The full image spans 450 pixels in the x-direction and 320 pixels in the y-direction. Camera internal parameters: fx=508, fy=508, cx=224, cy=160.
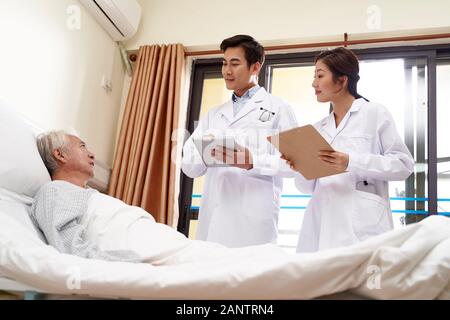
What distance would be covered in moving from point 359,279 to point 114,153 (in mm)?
2659

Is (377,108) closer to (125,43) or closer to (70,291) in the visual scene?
(70,291)

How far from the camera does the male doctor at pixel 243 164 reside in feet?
6.81

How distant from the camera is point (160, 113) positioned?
10.5 feet

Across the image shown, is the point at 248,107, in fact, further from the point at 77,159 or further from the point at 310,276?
the point at 310,276

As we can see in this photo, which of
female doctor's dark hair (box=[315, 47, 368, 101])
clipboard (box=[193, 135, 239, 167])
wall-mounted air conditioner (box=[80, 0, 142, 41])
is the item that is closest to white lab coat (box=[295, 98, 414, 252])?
female doctor's dark hair (box=[315, 47, 368, 101])

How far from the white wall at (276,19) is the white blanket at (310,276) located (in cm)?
230

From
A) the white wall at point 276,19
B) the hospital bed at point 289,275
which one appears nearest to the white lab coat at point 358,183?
the hospital bed at point 289,275

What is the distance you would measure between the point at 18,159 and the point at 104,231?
426 millimetres

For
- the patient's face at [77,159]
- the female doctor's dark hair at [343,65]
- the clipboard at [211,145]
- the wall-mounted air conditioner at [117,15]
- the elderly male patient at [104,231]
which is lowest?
the elderly male patient at [104,231]

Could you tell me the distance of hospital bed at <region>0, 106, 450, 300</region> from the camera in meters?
0.89

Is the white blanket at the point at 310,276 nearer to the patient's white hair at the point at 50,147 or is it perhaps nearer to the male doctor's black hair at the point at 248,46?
the patient's white hair at the point at 50,147

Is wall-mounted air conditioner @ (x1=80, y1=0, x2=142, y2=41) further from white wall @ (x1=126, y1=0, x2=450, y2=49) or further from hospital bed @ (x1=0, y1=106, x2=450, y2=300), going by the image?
hospital bed @ (x1=0, y1=106, x2=450, y2=300)

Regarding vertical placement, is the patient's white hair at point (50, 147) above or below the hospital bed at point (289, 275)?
above

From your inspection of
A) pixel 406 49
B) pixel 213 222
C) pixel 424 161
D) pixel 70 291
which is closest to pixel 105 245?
pixel 70 291
